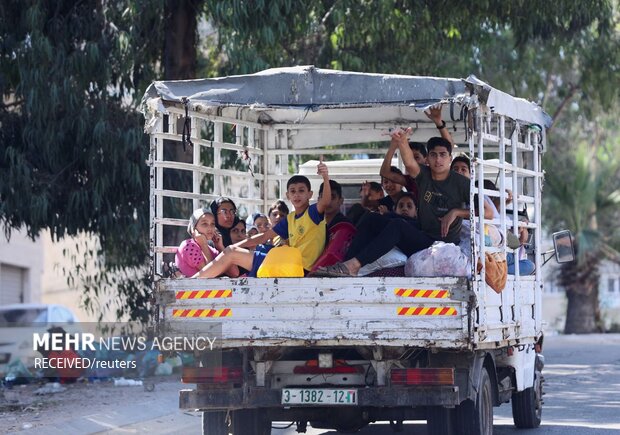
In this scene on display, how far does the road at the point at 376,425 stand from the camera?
437 inches

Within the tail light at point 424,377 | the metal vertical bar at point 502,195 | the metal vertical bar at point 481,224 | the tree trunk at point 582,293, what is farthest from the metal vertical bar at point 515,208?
the tree trunk at point 582,293

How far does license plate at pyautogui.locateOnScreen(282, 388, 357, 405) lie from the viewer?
843cm

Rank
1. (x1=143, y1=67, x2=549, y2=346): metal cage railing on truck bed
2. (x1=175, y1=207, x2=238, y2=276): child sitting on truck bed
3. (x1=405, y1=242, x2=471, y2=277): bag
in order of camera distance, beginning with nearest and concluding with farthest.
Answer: (x1=405, y1=242, x2=471, y2=277): bag < (x1=143, y1=67, x2=549, y2=346): metal cage railing on truck bed < (x1=175, y1=207, x2=238, y2=276): child sitting on truck bed

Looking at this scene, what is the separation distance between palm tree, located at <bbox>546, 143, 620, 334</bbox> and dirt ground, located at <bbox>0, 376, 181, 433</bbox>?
18348 mm

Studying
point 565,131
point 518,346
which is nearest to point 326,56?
point 518,346

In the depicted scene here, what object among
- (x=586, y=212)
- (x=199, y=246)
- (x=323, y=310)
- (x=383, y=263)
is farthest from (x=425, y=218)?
(x=586, y=212)

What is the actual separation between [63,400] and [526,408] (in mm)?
5478

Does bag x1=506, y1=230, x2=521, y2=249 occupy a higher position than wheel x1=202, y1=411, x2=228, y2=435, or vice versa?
bag x1=506, y1=230, x2=521, y2=249

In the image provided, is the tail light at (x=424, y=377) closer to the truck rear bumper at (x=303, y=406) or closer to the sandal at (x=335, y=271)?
the truck rear bumper at (x=303, y=406)

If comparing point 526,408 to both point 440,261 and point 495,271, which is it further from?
point 440,261

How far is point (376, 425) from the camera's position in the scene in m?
12.3

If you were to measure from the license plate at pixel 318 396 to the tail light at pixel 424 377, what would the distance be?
338 millimetres

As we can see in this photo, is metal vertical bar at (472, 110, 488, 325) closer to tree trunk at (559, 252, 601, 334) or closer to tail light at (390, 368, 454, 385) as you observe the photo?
tail light at (390, 368, 454, 385)

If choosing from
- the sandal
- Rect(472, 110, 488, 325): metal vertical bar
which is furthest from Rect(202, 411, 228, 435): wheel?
Rect(472, 110, 488, 325): metal vertical bar
